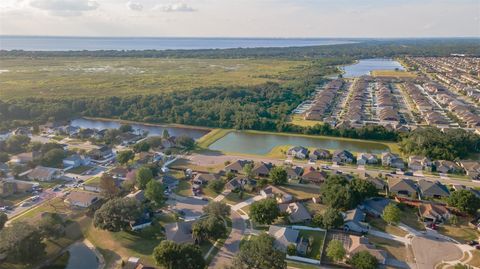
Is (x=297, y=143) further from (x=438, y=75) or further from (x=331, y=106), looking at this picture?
(x=438, y=75)

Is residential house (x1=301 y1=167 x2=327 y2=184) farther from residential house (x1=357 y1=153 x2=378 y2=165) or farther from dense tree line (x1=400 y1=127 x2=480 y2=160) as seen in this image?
dense tree line (x1=400 y1=127 x2=480 y2=160)

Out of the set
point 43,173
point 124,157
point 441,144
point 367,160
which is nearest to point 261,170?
point 367,160

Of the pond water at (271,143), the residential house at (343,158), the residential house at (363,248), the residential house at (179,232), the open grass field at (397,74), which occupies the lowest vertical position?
the residential house at (363,248)

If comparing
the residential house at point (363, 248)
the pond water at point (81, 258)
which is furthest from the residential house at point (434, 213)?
the pond water at point (81, 258)

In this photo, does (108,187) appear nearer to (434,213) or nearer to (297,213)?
(297,213)

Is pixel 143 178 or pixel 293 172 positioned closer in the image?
pixel 143 178

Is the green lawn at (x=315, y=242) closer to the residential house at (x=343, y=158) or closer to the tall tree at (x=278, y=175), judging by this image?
the tall tree at (x=278, y=175)

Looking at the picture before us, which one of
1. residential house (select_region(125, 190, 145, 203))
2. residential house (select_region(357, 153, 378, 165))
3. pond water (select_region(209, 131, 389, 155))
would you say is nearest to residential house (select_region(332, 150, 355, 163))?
residential house (select_region(357, 153, 378, 165))

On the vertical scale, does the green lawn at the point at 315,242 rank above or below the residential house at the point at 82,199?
below
